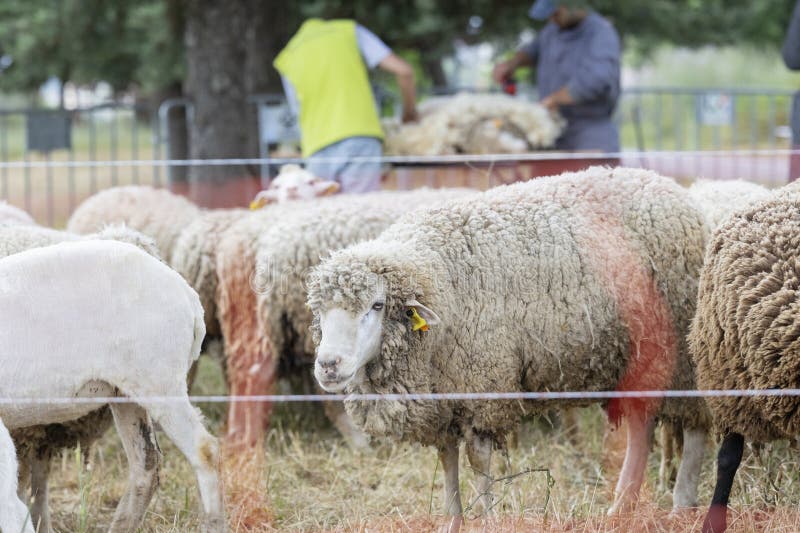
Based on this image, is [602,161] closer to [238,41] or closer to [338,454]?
[338,454]

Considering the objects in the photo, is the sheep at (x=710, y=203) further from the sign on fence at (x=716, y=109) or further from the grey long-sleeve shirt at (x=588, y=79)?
the sign on fence at (x=716, y=109)

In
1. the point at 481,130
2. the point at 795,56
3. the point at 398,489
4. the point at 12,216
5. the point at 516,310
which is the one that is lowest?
the point at 398,489

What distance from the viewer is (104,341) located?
343 centimetres

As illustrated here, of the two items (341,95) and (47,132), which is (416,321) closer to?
(341,95)

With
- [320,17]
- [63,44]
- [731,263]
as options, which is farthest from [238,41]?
[731,263]

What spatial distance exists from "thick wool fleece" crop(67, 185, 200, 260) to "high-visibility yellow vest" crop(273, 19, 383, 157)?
2.85ft

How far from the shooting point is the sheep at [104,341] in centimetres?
336

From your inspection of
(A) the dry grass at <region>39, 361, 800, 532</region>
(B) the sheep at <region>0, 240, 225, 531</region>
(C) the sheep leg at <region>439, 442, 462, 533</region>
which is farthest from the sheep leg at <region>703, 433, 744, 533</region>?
(B) the sheep at <region>0, 240, 225, 531</region>

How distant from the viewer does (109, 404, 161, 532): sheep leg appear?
143 inches

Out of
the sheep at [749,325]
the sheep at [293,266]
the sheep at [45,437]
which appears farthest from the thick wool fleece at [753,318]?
the sheep at [45,437]

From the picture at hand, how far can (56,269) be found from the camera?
136 inches

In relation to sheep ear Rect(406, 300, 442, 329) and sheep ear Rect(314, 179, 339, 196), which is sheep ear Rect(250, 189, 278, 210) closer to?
sheep ear Rect(314, 179, 339, 196)

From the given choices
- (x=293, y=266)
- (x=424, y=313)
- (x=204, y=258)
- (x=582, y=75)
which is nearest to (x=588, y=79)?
(x=582, y=75)

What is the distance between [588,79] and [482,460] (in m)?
3.36
